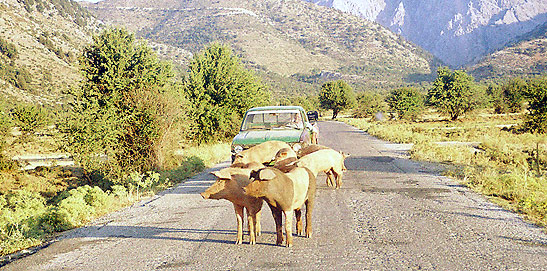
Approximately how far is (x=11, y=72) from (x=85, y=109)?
59.3 metres

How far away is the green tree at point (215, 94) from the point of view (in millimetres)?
26328

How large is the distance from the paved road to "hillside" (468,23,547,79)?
468 ft

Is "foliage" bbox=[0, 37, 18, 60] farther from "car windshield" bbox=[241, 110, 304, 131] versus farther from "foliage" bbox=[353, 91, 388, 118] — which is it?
"car windshield" bbox=[241, 110, 304, 131]

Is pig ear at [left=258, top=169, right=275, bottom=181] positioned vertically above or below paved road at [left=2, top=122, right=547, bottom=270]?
above

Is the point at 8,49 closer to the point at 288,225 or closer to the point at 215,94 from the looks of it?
the point at 215,94

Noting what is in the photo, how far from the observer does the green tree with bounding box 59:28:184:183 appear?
→ 15883mm

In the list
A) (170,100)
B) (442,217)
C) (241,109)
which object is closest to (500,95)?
(241,109)

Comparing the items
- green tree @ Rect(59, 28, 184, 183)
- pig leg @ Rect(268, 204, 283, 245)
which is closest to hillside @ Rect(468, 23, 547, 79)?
green tree @ Rect(59, 28, 184, 183)

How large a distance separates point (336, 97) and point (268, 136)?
81507 millimetres

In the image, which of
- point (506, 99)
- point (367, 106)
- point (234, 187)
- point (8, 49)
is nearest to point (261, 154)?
point (234, 187)

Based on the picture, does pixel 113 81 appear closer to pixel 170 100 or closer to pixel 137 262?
pixel 170 100

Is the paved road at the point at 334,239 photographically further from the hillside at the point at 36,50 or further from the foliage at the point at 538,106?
the hillside at the point at 36,50

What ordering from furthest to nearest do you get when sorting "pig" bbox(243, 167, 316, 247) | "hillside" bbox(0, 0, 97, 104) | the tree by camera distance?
the tree
"hillside" bbox(0, 0, 97, 104)
"pig" bbox(243, 167, 316, 247)

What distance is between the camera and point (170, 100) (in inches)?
686
